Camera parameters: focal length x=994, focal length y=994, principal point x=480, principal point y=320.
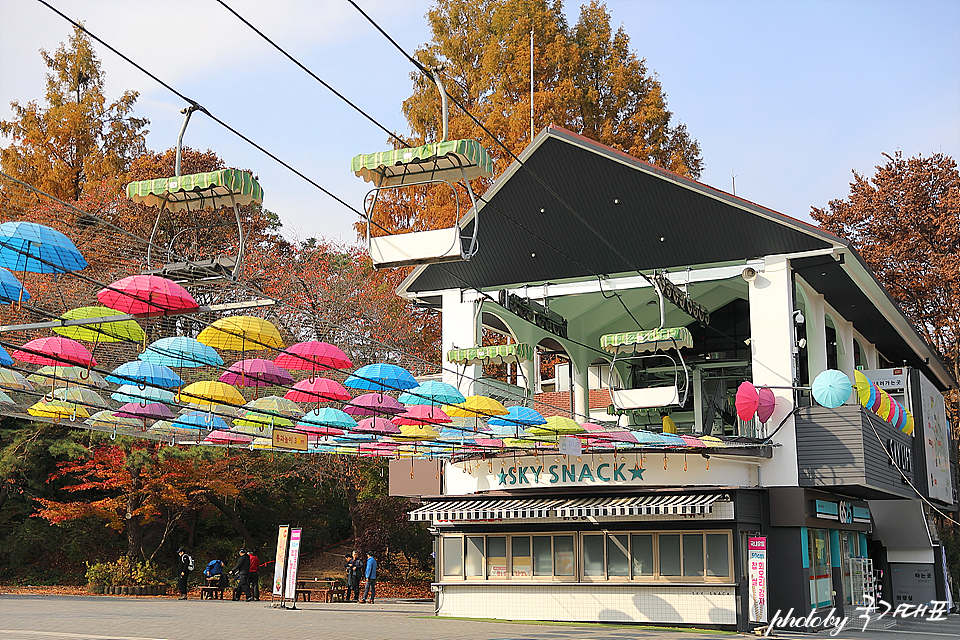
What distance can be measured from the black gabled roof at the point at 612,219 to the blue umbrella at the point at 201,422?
735cm

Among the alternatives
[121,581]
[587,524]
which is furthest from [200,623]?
[121,581]

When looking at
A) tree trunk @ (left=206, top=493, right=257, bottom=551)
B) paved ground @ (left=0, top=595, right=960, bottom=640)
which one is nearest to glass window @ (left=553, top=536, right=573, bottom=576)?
paved ground @ (left=0, top=595, right=960, bottom=640)

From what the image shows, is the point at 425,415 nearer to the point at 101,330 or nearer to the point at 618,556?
the point at 101,330

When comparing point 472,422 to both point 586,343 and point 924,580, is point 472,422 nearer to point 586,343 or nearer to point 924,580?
point 586,343

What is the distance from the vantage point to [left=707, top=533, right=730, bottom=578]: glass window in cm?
2011

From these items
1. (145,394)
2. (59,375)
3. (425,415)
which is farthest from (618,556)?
(59,375)

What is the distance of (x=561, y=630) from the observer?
18.8m

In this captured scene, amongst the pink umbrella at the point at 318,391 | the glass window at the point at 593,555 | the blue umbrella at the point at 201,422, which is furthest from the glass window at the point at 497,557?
the pink umbrella at the point at 318,391

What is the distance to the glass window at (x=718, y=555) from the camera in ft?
66.0

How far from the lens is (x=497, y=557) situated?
72.4 feet

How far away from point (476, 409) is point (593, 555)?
6.37 metres

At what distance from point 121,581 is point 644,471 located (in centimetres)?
1841

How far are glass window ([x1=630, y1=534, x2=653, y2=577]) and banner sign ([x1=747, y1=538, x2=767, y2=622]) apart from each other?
2.13 metres

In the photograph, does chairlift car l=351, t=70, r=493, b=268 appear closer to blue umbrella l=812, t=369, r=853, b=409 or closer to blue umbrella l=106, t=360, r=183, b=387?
blue umbrella l=106, t=360, r=183, b=387
